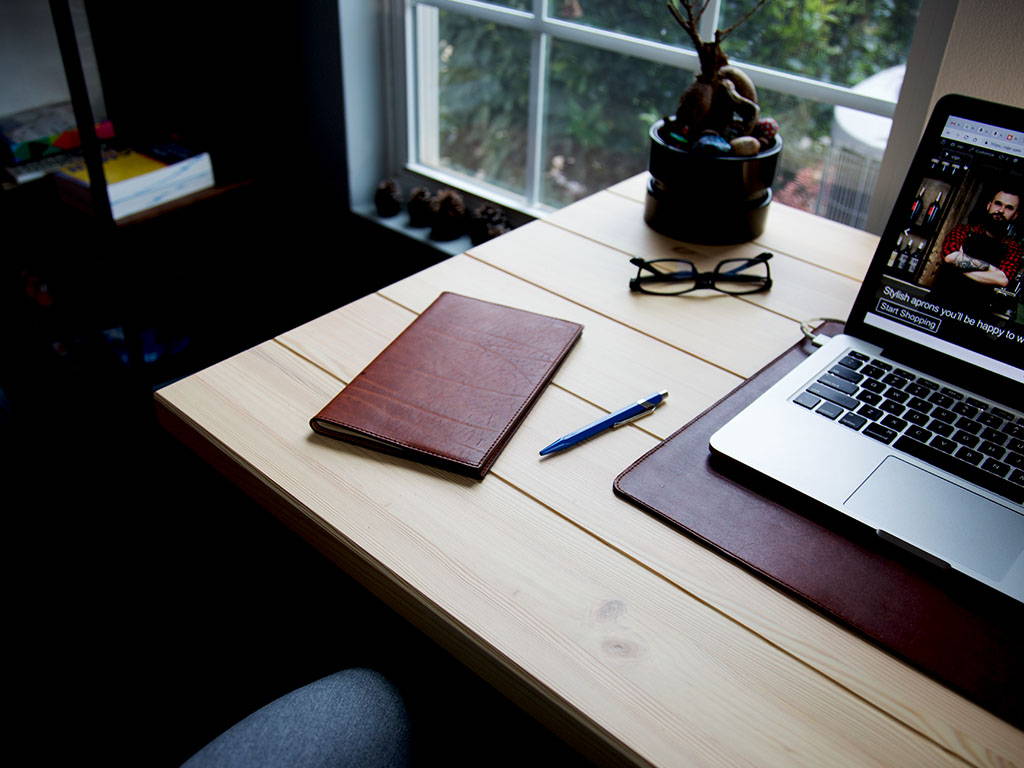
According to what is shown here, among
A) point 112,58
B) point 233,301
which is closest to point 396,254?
point 233,301

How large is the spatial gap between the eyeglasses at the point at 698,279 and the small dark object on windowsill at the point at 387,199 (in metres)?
0.87

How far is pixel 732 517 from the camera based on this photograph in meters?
0.74

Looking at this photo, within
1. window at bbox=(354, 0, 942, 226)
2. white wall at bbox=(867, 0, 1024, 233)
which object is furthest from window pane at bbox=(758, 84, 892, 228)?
white wall at bbox=(867, 0, 1024, 233)

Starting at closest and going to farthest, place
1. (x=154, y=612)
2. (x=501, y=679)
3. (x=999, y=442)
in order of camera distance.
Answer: (x=501, y=679), (x=999, y=442), (x=154, y=612)

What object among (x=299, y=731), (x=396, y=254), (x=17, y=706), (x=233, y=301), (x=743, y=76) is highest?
(x=743, y=76)

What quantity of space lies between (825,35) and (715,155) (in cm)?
53

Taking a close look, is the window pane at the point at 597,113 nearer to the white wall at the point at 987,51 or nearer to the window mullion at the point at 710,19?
the window mullion at the point at 710,19

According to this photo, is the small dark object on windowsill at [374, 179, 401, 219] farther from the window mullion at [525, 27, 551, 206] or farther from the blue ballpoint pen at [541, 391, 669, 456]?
the blue ballpoint pen at [541, 391, 669, 456]

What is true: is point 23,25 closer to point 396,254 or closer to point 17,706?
point 396,254

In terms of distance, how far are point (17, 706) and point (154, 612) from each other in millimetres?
230

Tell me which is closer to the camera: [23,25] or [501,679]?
[501,679]

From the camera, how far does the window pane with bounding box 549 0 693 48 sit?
1466mm

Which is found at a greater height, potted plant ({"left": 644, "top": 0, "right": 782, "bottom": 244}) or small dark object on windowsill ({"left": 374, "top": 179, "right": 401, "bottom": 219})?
potted plant ({"left": 644, "top": 0, "right": 782, "bottom": 244})

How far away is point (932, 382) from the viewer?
854mm
